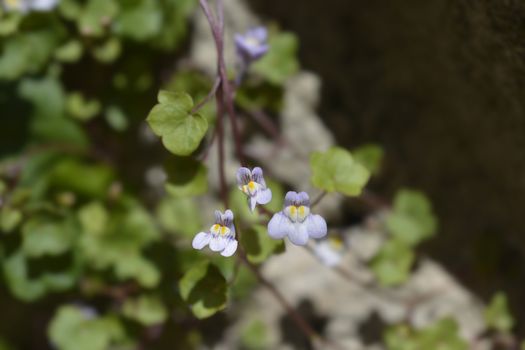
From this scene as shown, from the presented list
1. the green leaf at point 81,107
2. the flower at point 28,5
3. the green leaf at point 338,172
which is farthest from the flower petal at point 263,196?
the flower at point 28,5

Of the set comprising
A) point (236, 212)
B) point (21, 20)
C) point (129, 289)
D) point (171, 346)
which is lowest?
point (171, 346)

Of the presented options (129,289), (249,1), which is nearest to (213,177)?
(129,289)

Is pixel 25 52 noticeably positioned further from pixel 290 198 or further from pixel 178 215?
pixel 290 198

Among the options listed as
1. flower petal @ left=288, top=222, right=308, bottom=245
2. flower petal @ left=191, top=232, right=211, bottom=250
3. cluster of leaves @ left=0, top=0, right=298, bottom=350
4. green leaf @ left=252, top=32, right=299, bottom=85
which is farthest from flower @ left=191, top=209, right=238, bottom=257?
green leaf @ left=252, top=32, right=299, bottom=85

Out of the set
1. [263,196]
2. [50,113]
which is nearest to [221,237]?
[263,196]

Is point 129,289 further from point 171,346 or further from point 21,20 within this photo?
point 21,20

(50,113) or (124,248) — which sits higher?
(50,113)

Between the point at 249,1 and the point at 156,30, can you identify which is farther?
the point at 249,1
